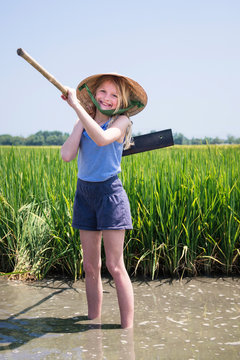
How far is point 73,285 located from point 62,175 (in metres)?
1.21

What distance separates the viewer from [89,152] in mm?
2654

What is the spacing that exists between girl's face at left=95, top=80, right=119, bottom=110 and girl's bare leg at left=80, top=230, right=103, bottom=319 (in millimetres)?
816

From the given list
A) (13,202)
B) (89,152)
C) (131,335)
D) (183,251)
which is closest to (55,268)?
(13,202)

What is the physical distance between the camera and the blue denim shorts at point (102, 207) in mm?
2621

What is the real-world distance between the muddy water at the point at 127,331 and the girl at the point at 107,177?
0.22m

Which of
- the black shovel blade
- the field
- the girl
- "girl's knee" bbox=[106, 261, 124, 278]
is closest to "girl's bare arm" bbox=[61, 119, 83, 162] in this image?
the girl

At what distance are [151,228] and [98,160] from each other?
4.12 feet

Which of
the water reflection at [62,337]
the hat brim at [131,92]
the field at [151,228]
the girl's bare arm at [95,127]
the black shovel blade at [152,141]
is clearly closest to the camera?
the girl's bare arm at [95,127]

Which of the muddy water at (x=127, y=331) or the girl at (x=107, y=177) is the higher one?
the girl at (x=107, y=177)

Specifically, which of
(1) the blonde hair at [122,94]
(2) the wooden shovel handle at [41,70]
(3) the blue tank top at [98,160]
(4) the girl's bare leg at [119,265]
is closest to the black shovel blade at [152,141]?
(1) the blonde hair at [122,94]

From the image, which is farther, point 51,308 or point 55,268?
point 55,268

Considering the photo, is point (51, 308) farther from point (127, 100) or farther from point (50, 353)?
point (127, 100)

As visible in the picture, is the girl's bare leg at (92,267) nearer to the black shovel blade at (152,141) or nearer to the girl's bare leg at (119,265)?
the girl's bare leg at (119,265)

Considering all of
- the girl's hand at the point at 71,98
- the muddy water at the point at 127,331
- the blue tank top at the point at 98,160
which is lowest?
the muddy water at the point at 127,331
